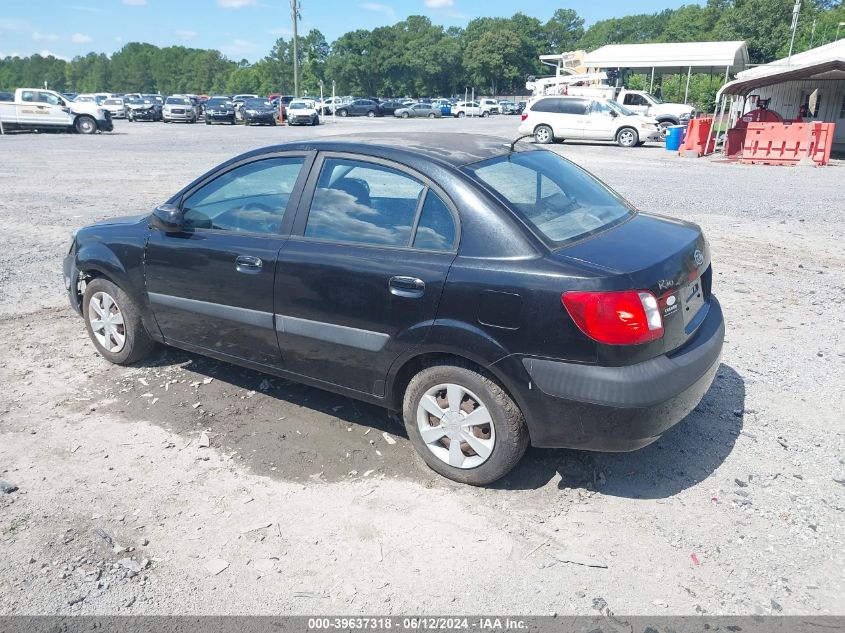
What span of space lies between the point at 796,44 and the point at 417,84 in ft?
191

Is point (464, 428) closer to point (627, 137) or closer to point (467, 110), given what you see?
point (627, 137)

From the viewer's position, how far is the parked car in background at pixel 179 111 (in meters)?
40.7

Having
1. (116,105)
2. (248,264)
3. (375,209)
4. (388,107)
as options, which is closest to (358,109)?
(388,107)

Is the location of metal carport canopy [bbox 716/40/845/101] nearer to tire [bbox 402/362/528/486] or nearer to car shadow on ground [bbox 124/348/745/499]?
car shadow on ground [bbox 124/348/745/499]

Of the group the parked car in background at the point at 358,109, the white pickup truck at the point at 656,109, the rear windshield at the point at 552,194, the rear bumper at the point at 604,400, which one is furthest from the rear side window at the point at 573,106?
the parked car in background at the point at 358,109

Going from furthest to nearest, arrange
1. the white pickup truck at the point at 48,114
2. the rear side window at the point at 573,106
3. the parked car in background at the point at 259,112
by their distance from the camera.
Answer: the parked car in background at the point at 259,112 < the white pickup truck at the point at 48,114 < the rear side window at the point at 573,106

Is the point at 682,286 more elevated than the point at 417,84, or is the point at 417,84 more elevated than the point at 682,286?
the point at 417,84

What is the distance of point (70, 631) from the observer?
2590 mm

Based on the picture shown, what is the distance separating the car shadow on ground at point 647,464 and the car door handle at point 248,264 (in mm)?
1869

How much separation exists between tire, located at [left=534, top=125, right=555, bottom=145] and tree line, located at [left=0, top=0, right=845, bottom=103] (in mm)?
27835

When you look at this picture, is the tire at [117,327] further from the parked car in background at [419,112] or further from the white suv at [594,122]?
the parked car in background at [419,112]

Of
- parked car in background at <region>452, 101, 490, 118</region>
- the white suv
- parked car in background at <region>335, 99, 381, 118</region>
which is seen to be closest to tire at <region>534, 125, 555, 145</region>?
the white suv

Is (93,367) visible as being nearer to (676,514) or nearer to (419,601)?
(419,601)

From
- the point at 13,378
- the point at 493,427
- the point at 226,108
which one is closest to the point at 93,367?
the point at 13,378
